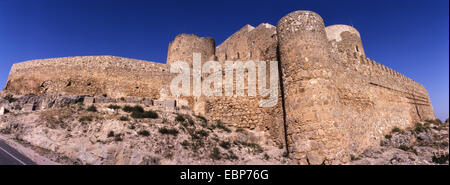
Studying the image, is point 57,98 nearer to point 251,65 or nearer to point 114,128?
point 114,128

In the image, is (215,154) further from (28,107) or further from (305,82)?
(28,107)

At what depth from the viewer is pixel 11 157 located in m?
6.23

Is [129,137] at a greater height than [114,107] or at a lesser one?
lesser

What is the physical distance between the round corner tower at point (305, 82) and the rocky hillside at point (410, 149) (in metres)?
1.63

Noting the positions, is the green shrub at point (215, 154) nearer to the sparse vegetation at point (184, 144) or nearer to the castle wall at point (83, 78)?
the sparse vegetation at point (184, 144)

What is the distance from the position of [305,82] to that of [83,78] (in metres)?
14.7

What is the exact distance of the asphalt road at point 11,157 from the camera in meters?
5.82

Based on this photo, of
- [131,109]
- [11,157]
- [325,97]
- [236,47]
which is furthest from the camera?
[236,47]

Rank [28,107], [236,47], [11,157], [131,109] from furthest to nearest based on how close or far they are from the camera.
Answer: [236,47], [131,109], [28,107], [11,157]

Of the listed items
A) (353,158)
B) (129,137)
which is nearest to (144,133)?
(129,137)

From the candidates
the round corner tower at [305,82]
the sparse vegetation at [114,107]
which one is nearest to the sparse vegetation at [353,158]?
the round corner tower at [305,82]

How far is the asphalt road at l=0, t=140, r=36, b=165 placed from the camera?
19.1ft

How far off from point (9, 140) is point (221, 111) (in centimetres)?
849
